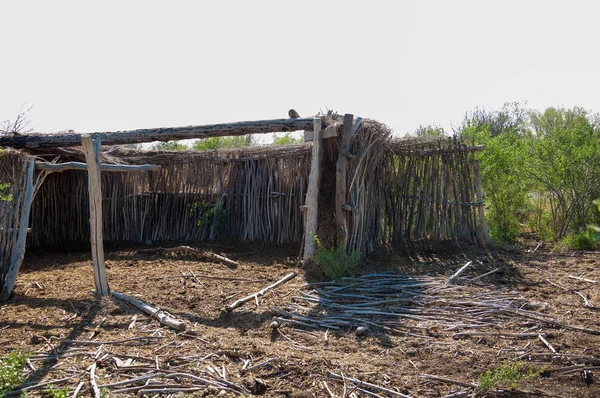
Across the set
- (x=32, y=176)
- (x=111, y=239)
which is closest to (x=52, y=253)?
(x=111, y=239)

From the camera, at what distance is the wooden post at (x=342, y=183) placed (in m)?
6.68

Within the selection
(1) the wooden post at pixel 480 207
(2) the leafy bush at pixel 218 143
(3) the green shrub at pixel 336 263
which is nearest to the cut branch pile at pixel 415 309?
(3) the green shrub at pixel 336 263

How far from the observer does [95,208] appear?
5.33 metres

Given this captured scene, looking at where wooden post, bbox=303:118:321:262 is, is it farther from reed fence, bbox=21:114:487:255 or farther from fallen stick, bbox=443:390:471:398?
fallen stick, bbox=443:390:471:398

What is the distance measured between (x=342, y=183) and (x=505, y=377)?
139 inches

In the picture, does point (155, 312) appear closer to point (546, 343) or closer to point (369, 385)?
point (369, 385)

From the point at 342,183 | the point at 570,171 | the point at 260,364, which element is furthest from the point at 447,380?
the point at 570,171

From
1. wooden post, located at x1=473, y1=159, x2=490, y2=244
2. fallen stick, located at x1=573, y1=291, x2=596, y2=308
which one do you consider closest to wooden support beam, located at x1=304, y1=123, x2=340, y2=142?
wooden post, located at x1=473, y1=159, x2=490, y2=244

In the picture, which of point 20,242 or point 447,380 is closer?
point 447,380

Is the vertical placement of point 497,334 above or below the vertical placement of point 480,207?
below

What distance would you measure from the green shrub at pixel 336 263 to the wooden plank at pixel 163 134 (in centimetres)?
161

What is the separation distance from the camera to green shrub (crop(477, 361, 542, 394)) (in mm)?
3412

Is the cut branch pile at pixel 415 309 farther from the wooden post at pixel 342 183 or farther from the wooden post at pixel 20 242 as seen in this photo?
the wooden post at pixel 20 242

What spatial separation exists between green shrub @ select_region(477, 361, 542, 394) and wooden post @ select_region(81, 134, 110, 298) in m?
3.52
